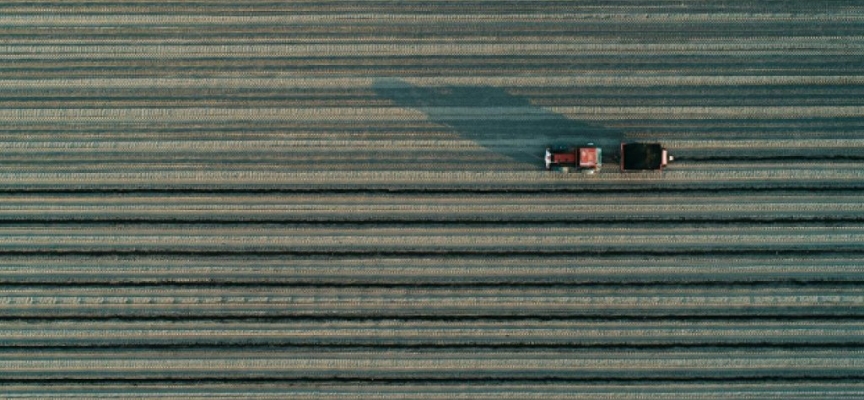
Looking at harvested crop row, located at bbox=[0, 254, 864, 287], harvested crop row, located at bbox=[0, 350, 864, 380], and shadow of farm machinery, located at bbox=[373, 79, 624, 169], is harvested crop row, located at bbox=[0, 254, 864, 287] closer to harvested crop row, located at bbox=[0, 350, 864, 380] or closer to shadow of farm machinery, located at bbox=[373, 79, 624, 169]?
harvested crop row, located at bbox=[0, 350, 864, 380]

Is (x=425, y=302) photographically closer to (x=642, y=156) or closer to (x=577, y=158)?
(x=577, y=158)

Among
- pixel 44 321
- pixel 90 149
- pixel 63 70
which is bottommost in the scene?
pixel 44 321

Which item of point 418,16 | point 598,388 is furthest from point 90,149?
point 598,388

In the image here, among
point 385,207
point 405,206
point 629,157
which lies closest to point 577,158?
point 629,157

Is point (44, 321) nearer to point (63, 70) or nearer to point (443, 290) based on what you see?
point (63, 70)

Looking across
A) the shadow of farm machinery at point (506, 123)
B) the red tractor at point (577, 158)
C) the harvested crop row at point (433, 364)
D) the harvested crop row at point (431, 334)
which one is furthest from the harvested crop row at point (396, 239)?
Result: the harvested crop row at point (433, 364)
